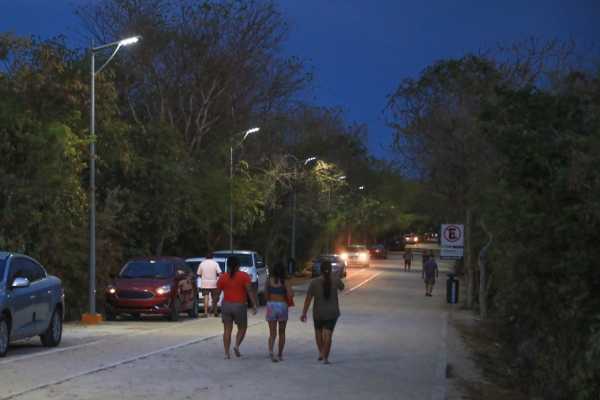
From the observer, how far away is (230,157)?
4988cm

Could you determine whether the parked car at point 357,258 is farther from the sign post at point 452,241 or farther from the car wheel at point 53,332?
the car wheel at point 53,332

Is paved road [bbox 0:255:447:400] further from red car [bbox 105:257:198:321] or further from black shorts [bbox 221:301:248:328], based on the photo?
red car [bbox 105:257:198:321]

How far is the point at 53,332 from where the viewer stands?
20922 millimetres

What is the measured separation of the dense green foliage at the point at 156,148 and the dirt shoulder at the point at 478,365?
11.2 m

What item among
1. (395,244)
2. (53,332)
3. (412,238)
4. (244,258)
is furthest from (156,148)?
(412,238)

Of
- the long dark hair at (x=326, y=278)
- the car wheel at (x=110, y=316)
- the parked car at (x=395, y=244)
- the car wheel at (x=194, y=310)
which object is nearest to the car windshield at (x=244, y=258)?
the car wheel at (x=194, y=310)

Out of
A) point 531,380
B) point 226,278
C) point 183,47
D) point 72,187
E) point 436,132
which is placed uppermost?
point 183,47

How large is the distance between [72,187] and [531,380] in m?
16.1

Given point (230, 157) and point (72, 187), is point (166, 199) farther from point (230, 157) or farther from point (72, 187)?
point (72, 187)

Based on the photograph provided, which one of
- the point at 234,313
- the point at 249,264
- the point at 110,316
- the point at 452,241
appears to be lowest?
the point at 110,316

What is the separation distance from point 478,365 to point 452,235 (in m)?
20.0

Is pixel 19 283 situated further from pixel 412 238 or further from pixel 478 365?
pixel 412 238

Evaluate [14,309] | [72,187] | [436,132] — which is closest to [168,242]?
[436,132]

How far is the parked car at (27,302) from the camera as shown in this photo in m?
18.5
